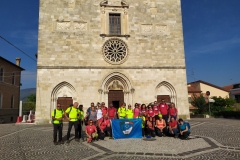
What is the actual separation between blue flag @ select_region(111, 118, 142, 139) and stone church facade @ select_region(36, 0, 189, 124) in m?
7.57

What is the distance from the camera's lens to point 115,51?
17469 millimetres

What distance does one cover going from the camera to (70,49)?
16.7m

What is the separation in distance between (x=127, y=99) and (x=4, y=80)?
1857 cm

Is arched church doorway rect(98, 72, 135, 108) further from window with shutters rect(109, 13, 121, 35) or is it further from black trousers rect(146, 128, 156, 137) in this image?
black trousers rect(146, 128, 156, 137)

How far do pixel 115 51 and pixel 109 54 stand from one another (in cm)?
59

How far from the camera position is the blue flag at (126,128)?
895cm

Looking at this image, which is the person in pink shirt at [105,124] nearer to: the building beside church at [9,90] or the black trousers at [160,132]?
the black trousers at [160,132]

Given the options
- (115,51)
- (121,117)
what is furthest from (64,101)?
(121,117)

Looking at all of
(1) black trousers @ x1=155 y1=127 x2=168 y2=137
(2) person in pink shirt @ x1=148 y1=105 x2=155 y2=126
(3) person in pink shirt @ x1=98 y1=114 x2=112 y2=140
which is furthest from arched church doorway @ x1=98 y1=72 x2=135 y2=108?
(1) black trousers @ x1=155 y1=127 x2=168 y2=137

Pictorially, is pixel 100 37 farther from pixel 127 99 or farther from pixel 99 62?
pixel 127 99

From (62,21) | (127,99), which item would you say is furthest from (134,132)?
(62,21)

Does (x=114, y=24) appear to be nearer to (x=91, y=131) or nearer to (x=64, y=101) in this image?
(x=64, y=101)

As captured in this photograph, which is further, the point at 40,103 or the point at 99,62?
the point at 99,62

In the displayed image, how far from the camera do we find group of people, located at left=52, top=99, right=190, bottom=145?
8344 mm
